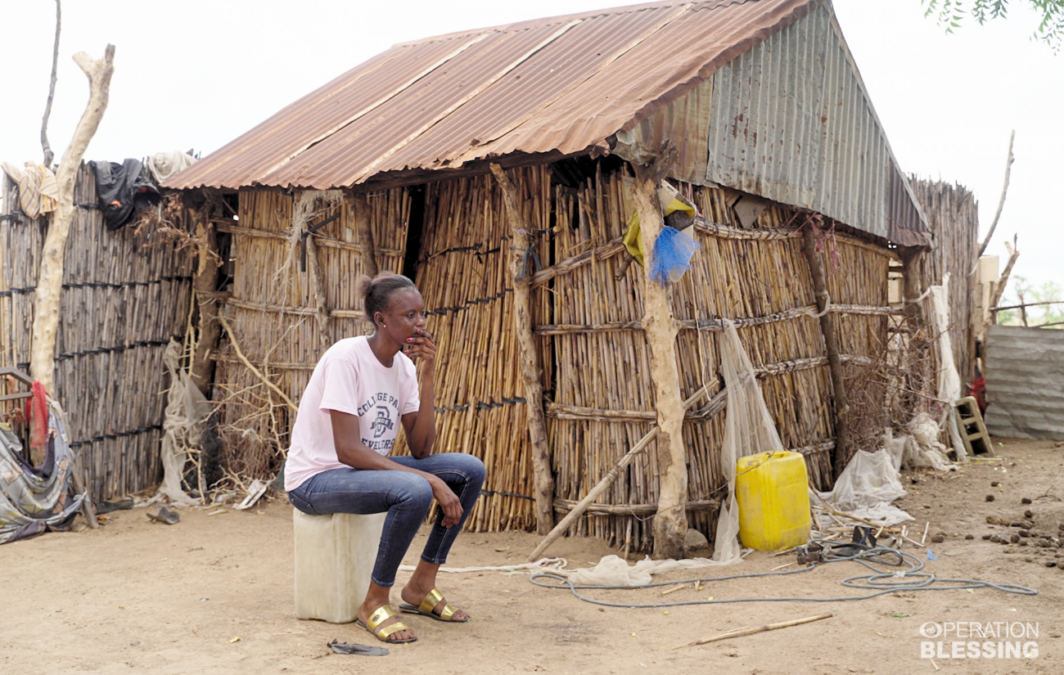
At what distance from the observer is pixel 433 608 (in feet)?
13.4

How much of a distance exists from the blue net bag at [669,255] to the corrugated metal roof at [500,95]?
2.32 ft

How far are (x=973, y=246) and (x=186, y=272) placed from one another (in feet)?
28.2

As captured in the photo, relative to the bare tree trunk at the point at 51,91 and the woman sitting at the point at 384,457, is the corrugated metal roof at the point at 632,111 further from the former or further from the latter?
the woman sitting at the point at 384,457

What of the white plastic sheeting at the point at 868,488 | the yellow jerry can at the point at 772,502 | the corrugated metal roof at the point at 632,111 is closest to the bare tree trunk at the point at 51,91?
the corrugated metal roof at the point at 632,111

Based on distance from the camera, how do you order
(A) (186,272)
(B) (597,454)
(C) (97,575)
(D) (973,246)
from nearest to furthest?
(C) (97,575) → (B) (597,454) → (A) (186,272) → (D) (973,246)

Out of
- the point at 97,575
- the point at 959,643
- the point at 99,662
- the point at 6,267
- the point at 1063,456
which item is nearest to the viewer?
the point at 99,662

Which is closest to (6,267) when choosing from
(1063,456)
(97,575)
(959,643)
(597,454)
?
(97,575)

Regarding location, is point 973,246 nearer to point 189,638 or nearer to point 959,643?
point 959,643

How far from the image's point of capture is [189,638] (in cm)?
381

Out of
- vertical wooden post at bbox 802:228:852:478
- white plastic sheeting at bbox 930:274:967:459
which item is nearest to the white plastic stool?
vertical wooden post at bbox 802:228:852:478

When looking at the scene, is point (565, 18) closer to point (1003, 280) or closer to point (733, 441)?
point (733, 441)

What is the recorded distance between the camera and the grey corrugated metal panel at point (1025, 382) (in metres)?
9.97

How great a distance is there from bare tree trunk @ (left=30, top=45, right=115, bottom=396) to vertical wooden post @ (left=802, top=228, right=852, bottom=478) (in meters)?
5.50

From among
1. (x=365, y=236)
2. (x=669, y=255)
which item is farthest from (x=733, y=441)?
(x=365, y=236)
